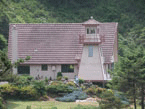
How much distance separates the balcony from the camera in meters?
34.8

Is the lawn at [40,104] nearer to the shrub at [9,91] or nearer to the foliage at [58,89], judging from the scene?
the shrub at [9,91]

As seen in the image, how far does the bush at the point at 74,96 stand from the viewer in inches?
1125

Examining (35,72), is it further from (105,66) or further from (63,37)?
(105,66)

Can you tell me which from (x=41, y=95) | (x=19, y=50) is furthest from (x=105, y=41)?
(x=41, y=95)

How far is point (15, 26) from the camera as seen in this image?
39.1 metres

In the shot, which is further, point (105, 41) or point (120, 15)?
point (120, 15)

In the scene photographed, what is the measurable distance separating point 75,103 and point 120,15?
120 ft

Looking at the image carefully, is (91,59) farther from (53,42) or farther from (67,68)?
(53,42)

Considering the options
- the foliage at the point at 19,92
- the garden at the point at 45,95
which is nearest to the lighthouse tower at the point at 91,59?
the garden at the point at 45,95

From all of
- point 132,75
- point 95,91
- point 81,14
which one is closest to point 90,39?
point 95,91

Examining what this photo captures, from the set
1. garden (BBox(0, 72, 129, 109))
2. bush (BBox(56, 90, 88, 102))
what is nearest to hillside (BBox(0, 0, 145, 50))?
garden (BBox(0, 72, 129, 109))

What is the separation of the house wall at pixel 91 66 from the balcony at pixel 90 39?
57cm

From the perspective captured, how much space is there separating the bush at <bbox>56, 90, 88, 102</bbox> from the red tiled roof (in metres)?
7.04

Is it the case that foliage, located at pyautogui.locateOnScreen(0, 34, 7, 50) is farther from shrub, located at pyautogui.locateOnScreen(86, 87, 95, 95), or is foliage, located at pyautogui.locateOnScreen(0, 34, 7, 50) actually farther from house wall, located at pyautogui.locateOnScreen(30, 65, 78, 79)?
shrub, located at pyautogui.locateOnScreen(86, 87, 95, 95)
